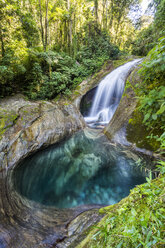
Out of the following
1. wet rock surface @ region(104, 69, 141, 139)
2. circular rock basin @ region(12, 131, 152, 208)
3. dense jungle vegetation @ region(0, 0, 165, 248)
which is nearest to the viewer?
dense jungle vegetation @ region(0, 0, 165, 248)

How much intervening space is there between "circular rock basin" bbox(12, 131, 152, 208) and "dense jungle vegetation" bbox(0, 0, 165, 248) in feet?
4.77

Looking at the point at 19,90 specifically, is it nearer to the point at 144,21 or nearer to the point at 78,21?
the point at 78,21

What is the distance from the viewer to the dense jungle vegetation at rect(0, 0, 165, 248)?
2.91 feet

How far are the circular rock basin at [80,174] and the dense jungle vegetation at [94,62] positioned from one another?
4.77ft

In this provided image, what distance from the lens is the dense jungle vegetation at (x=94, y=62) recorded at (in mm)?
887

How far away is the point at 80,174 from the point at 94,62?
9.97 meters

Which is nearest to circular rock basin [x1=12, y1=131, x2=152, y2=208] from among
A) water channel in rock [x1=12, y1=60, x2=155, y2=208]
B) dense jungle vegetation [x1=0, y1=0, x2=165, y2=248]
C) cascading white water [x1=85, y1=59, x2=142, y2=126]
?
water channel in rock [x1=12, y1=60, x2=155, y2=208]

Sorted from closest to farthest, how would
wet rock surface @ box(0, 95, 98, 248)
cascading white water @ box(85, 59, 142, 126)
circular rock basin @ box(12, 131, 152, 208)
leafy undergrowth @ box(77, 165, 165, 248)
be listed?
1. leafy undergrowth @ box(77, 165, 165, 248)
2. wet rock surface @ box(0, 95, 98, 248)
3. circular rock basin @ box(12, 131, 152, 208)
4. cascading white water @ box(85, 59, 142, 126)

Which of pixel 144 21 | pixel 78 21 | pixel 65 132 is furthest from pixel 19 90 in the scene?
pixel 144 21

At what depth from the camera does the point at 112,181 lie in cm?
401

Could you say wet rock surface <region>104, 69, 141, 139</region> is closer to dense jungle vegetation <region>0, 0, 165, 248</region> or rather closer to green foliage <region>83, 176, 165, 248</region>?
dense jungle vegetation <region>0, 0, 165, 248</region>

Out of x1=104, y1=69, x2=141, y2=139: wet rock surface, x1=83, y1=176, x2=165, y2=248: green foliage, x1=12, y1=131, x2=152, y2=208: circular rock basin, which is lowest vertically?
x1=12, y1=131, x2=152, y2=208: circular rock basin

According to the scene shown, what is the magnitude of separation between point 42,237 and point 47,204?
1.18 m

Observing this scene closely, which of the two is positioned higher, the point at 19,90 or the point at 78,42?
the point at 78,42
